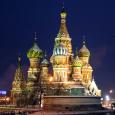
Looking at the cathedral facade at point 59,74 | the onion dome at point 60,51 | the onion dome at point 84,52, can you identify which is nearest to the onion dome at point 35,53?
the cathedral facade at point 59,74

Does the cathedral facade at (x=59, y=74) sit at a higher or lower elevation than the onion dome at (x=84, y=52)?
lower

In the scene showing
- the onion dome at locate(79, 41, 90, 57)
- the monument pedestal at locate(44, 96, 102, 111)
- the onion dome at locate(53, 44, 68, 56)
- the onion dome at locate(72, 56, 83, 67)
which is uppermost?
the onion dome at locate(79, 41, 90, 57)

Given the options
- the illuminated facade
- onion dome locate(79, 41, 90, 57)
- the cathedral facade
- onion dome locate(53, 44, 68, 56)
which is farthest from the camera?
onion dome locate(79, 41, 90, 57)

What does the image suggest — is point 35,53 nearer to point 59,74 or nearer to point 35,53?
point 35,53

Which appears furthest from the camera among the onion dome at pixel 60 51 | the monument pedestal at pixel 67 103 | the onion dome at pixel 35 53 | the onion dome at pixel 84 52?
the onion dome at pixel 84 52

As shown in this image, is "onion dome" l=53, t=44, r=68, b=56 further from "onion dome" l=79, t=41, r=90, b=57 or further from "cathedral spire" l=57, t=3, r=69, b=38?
"onion dome" l=79, t=41, r=90, b=57

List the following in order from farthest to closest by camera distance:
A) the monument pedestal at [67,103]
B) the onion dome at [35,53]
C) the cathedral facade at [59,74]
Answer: the onion dome at [35,53] < the cathedral facade at [59,74] < the monument pedestal at [67,103]

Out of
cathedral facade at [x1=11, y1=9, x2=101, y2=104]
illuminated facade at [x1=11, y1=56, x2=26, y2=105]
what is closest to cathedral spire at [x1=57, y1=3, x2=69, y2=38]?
cathedral facade at [x1=11, y1=9, x2=101, y2=104]

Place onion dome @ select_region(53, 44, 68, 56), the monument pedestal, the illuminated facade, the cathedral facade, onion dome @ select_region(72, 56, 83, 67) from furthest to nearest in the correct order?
onion dome @ select_region(72, 56, 83, 67), the illuminated facade, onion dome @ select_region(53, 44, 68, 56), the cathedral facade, the monument pedestal

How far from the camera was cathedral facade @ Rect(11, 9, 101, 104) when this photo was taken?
6438 centimetres

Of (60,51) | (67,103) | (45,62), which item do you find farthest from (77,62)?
(67,103)

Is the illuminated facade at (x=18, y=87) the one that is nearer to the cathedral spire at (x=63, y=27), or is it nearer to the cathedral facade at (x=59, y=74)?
the cathedral facade at (x=59, y=74)

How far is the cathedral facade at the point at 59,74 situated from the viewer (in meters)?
64.4

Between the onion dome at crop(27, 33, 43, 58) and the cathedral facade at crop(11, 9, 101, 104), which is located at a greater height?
the onion dome at crop(27, 33, 43, 58)
